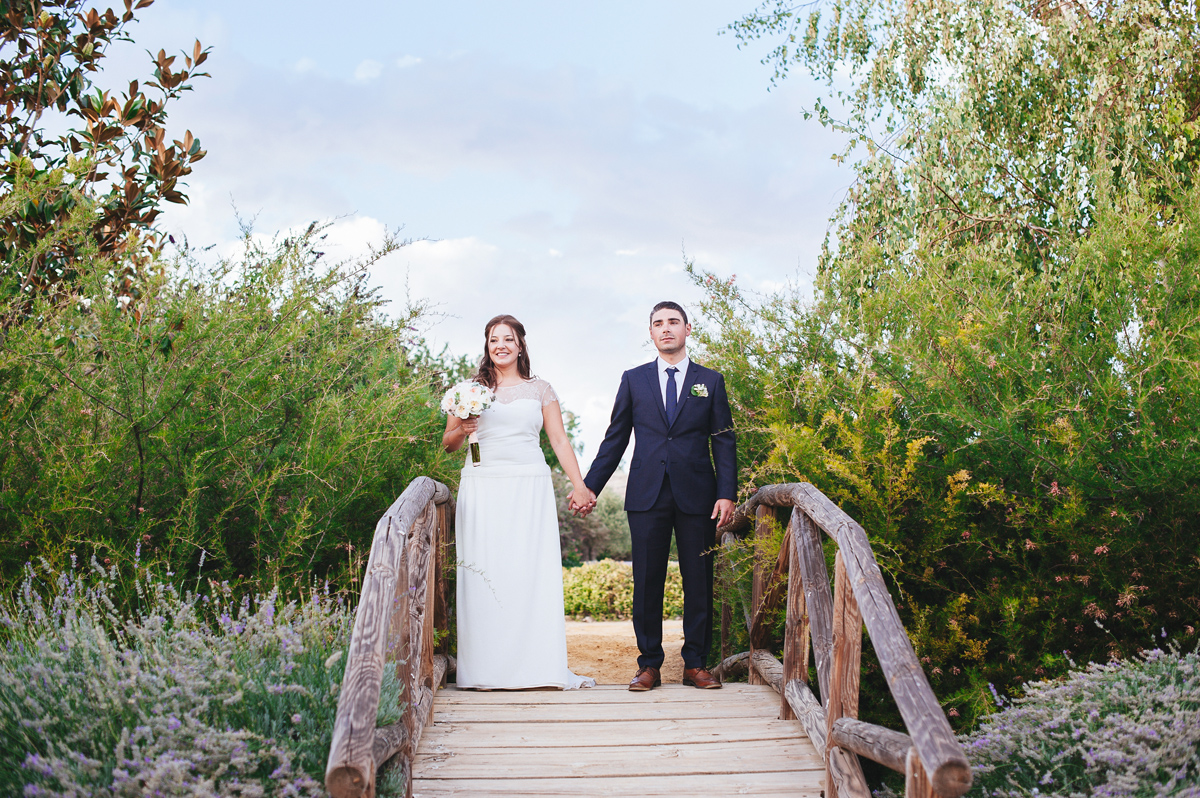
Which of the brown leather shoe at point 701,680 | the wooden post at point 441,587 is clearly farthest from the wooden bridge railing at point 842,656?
the wooden post at point 441,587

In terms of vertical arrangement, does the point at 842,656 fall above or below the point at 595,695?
above

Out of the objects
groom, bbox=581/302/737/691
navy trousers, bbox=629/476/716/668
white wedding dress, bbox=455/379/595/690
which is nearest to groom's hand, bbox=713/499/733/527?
groom, bbox=581/302/737/691

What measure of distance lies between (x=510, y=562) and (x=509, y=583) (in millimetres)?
117

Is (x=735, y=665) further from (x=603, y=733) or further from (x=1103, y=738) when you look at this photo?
(x=1103, y=738)

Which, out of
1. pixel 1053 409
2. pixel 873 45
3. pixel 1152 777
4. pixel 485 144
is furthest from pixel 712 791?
pixel 485 144

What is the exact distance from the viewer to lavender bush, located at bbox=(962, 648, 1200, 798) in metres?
2.51

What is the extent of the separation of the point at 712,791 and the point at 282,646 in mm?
1653

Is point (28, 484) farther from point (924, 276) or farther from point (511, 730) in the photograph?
point (924, 276)

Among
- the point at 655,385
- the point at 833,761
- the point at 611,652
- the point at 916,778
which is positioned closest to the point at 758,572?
the point at 655,385

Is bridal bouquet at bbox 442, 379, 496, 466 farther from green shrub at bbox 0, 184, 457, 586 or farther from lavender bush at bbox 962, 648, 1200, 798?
lavender bush at bbox 962, 648, 1200, 798

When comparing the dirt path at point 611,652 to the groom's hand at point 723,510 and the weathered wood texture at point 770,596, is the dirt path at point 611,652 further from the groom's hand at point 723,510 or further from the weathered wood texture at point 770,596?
the groom's hand at point 723,510

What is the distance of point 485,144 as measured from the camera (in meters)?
13.5

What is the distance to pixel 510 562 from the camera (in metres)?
4.84

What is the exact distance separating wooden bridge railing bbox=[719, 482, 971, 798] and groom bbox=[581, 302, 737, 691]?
30 cm
